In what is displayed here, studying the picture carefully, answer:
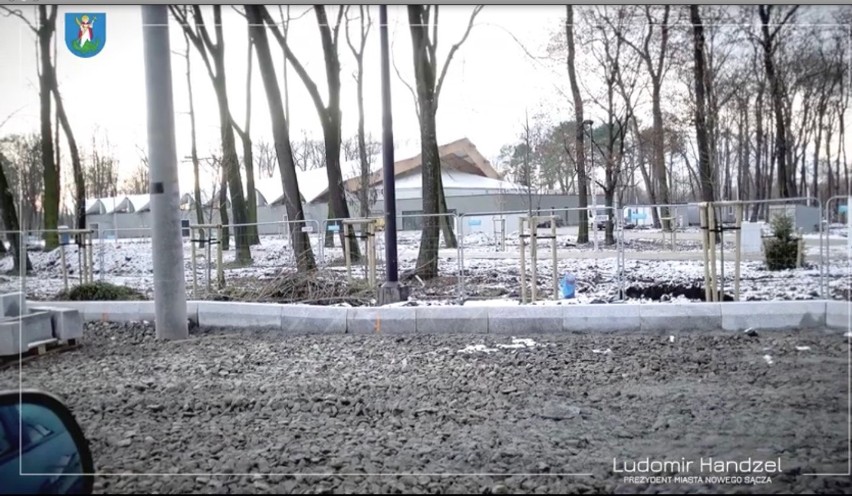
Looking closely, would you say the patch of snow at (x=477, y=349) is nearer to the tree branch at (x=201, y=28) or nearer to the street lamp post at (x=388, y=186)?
the street lamp post at (x=388, y=186)

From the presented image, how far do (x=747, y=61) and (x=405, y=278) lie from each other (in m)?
2.36

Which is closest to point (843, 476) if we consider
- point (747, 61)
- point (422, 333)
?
point (747, 61)

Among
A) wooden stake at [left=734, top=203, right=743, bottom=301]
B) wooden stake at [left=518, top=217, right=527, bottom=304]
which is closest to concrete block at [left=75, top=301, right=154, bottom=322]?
wooden stake at [left=518, top=217, right=527, bottom=304]

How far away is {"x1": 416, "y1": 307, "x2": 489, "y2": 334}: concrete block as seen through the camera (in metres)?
3.01

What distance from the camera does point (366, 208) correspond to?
130 inches

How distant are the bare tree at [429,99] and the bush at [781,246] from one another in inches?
52.1

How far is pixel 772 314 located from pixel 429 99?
1.64 m

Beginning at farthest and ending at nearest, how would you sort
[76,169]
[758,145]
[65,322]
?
[65,322] → [76,169] → [758,145]

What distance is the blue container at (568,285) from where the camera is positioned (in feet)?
9.94

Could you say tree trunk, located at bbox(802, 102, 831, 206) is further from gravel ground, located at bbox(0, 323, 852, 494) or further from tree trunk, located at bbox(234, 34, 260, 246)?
tree trunk, located at bbox(234, 34, 260, 246)

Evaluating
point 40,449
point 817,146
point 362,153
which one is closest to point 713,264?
point 817,146

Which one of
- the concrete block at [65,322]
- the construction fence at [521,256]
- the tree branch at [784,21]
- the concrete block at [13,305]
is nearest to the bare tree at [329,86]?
the construction fence at [521,256]

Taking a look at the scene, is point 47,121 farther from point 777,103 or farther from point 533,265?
point 777,103

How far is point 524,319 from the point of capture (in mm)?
2877
